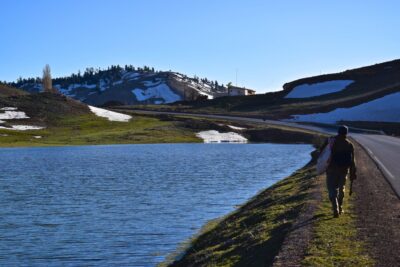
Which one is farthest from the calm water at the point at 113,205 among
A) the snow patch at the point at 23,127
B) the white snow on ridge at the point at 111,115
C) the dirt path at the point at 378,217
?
the white snow on ridge at the point at 111,115

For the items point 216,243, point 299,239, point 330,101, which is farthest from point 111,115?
point 299,239

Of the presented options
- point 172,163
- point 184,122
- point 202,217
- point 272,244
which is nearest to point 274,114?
point 184,122

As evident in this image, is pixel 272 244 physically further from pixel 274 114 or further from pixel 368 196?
pixel 274 114

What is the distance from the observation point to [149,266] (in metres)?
18.8

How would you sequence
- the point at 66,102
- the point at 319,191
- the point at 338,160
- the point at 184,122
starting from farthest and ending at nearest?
the point at 66,102
the point at 184,122
the point at 319,191
the point at 338,160

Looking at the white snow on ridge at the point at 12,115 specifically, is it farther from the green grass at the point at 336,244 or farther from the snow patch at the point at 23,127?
the green grass at the point at 336,244

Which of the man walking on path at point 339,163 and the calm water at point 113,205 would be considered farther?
the calm water at point 113,205

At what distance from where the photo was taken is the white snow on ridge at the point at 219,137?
354 feet

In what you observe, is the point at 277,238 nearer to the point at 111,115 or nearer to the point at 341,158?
the point at 341,158

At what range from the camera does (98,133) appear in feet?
371

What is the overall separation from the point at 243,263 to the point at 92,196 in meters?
21.3

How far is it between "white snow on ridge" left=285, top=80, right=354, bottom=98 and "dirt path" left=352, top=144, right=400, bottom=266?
520 feet

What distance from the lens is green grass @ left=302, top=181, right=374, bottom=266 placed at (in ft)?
42.2

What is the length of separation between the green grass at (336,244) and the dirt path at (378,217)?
0.25m
